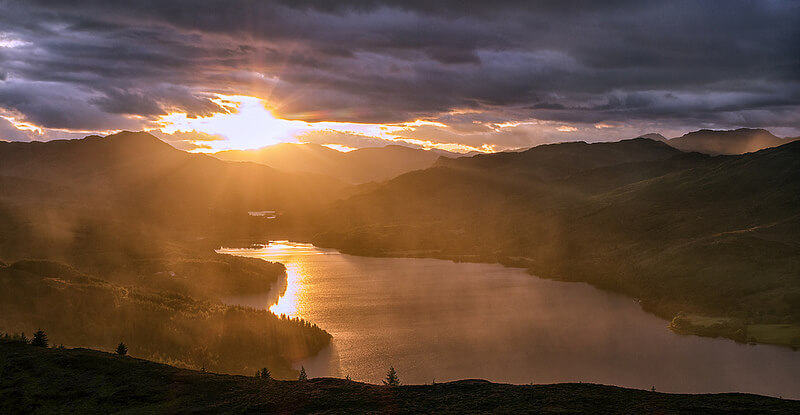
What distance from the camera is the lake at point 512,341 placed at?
80500 millimetres

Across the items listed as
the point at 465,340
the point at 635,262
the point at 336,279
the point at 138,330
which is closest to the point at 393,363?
the point at 465,340

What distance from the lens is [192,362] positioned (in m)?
69.7

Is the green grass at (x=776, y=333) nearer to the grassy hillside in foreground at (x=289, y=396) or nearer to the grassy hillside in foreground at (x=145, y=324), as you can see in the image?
the grassy hillside in foreground at (x=145, y=324)

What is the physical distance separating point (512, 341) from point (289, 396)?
260 feet

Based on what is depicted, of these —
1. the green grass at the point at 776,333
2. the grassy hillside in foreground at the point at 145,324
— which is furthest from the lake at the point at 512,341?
the grassy hillside in foreground at the point at 145,324

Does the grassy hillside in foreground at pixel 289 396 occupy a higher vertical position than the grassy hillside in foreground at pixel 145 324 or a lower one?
lower

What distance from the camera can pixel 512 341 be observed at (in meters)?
98.2

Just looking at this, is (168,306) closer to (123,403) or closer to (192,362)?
(192,362)

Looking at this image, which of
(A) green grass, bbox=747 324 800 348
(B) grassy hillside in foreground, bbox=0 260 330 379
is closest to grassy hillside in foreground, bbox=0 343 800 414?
(B) grassy hillside in foreground, bbox=0 260 330 379

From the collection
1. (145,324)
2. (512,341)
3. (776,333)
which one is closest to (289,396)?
(145,324)

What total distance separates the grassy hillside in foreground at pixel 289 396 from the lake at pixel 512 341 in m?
49.0

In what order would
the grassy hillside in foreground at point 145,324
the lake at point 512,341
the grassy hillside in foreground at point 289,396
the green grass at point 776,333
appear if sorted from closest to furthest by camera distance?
the grassy hillside in foreground at point 289,396
the grassy hillside in foreground at point 145,324
the lake at point 512,341
the green grass at point 776,333

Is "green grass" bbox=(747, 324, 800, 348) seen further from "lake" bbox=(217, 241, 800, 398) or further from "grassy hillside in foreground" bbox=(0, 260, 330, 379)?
"grassy hillside in foreground" bbox=(0, 260, 330, 379)

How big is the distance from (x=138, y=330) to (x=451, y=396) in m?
61.7
